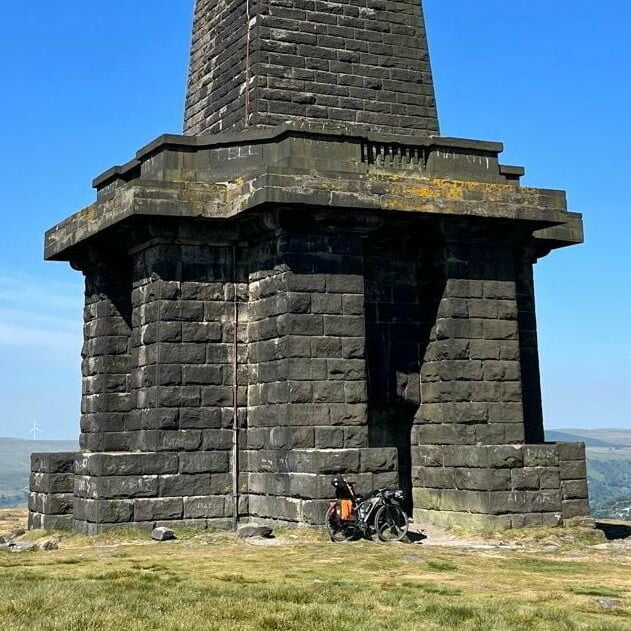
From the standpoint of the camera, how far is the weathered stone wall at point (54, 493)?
17.8 m

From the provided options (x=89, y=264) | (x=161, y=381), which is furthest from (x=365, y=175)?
(x=89, y=264)

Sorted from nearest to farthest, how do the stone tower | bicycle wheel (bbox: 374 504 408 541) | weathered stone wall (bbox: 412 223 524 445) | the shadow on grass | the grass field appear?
the grass field < bicycle wheel (bbox: 374 504 408 541) < the stone tower < weathered stone wall (bbox: 412 223 524 445) < the shadow on grass

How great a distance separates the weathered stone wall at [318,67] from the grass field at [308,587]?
27.4ft

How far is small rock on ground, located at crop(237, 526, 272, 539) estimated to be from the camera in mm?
15195

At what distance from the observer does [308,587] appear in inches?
408

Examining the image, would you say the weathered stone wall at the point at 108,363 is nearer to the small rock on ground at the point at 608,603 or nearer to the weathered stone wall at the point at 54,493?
the weathered stone wall at the point at 54,493

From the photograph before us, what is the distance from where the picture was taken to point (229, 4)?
1961cm

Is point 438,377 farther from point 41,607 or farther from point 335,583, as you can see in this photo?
point 41,607

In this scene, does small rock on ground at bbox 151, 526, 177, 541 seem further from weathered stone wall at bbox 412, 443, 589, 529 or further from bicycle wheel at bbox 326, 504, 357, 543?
weathered stone wall at bbox 412, 443, 589, 529

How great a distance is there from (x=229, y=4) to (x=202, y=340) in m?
7.40

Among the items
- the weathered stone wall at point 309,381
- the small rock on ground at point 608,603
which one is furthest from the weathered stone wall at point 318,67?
the small rock on ground at point 608,603

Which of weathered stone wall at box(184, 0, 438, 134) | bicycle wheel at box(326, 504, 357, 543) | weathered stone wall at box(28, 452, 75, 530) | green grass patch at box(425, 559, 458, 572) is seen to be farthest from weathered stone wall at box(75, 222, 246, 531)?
green grass patch at box(425, 559, 458, 572)

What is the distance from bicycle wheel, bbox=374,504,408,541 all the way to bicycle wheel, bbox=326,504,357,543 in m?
0.40

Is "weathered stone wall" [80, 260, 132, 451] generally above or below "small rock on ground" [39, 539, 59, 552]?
above
